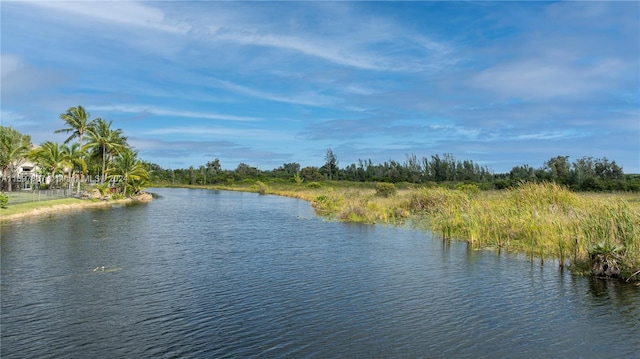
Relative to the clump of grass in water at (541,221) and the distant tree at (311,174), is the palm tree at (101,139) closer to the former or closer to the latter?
the clump of grass in water at (541,221)

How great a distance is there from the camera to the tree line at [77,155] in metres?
51.5

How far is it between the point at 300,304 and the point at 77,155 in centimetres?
5450

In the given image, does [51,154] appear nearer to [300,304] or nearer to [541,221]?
[300,304]

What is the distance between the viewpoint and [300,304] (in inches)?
500

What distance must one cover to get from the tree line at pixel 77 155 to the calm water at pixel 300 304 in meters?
34.1

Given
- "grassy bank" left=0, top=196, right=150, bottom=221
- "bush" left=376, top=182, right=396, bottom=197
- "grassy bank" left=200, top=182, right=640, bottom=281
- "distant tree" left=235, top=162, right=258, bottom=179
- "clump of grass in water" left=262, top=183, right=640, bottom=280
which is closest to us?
"grassy bank" left=200, top=182, right=640, bottom=281

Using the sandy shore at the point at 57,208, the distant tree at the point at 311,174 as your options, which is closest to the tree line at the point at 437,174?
the distant tree at the point at 311,174

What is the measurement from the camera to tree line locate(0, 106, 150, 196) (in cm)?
5147

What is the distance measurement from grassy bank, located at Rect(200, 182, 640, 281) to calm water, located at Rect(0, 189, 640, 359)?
3.44ft

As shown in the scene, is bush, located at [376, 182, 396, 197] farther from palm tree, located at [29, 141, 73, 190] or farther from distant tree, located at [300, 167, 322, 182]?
distant tree, located at [300, 167, 322, 182]

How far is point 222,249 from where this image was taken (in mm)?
21484

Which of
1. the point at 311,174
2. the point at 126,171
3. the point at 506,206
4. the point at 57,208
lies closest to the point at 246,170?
the point at 311,174

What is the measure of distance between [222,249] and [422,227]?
13378 millimetres

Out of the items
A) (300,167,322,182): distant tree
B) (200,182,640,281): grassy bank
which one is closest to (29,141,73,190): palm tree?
(200,182,640,281): grassy bank
